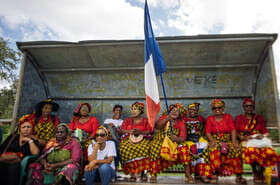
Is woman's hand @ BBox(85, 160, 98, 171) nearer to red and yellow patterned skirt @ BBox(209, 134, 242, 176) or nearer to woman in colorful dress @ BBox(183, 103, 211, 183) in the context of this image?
woman in colorful dress @ BBox(183, 103, 211, 183)

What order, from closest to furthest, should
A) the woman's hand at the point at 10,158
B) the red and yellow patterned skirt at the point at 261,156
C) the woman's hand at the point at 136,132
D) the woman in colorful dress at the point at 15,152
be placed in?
the woman in colorful dress at the point at 15,152 < the woman's hand at the point at 10,158 < the red and yellow patterned skirt at the point at 261,156 < the woman's hand at the point at 136,132

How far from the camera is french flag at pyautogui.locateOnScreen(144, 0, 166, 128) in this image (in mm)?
2994

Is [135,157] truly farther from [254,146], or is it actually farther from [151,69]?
[254,146]

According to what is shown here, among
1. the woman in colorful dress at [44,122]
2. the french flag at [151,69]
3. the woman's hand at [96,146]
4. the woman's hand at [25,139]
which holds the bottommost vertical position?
the woman's hand at [96,146]

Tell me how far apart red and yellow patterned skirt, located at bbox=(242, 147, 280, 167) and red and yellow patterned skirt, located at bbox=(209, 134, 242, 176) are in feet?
0.41

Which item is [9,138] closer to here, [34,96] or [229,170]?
[34,96]

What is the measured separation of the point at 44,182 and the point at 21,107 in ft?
7.04

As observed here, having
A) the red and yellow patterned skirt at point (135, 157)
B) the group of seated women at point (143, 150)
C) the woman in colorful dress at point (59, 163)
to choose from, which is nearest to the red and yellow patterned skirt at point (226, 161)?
the group of seated women at point (143, 150)

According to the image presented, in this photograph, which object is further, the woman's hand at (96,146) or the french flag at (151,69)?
the woman's hand at (96,146)

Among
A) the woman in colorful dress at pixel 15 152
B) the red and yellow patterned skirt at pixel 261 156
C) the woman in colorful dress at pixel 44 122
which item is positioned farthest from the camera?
the woman in colorful dress at pixel 44 122

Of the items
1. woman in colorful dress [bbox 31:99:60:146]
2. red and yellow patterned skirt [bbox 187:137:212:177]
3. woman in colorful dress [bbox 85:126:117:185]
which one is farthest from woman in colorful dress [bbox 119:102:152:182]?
woman in colorful dress [bbox 31:99:60:146]

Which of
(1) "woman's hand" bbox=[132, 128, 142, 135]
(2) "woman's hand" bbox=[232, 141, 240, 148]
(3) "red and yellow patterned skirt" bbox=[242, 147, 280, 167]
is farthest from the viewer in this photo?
(1) "woman's hand" bbox=[132, 128, 142, 135]

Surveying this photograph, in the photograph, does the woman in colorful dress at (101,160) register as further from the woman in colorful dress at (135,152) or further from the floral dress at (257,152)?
the floral dress at (257,152)

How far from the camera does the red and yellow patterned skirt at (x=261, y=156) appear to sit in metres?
3.17
